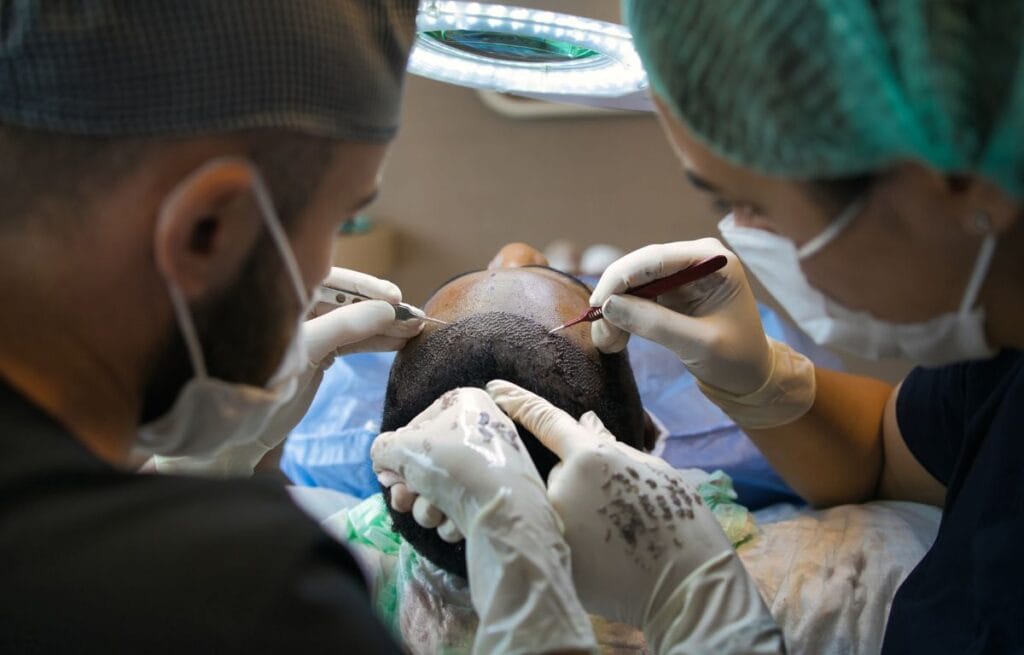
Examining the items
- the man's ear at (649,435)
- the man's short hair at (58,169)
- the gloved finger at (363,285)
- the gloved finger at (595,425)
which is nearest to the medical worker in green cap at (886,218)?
the gloved finger at (595,425)

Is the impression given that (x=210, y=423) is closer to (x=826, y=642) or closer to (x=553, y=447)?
(x=553, y=447)

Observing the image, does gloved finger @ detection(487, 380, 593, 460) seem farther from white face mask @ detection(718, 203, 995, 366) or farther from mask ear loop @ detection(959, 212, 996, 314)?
mask ear loop @ detection(959, 212, 996, 314)

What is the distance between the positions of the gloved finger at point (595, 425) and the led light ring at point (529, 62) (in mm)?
500

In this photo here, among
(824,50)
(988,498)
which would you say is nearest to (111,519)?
(824,50)

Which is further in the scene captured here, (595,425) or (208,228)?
(595,425)

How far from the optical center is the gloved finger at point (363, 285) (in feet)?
4.24

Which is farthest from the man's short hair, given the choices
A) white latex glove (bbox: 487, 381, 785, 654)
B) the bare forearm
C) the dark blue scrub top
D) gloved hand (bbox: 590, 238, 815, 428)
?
the bare forearm

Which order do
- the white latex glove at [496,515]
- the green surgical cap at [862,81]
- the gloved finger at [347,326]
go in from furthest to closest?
the gloved finger at [347,326]
the white latex glove at [496,515]
the green surgical cap at [862,81]

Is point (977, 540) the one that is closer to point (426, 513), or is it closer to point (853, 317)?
point (853, 317)

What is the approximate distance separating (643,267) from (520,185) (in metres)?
1.47

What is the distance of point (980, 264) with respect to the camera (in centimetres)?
72

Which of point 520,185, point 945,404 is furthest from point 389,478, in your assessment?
point 520,185

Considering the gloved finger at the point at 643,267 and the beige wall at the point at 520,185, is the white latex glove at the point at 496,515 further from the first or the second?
the beige wall at the point at 520,185

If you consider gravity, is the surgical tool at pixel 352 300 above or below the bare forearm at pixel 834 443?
above
